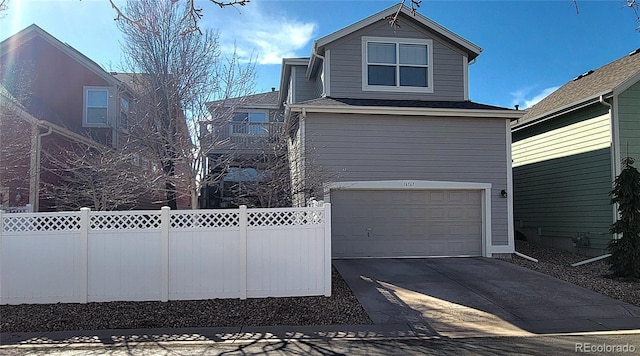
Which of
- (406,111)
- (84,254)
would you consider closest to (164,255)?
(84,254)

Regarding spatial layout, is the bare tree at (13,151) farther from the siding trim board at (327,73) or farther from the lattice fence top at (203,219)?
the siding trim board at (327,73)

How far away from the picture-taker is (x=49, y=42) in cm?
1588

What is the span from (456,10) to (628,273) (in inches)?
257

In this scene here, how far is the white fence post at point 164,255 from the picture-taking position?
7.09m

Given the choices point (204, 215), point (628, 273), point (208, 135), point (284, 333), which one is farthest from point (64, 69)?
point (628, 273)

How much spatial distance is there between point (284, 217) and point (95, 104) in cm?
1192

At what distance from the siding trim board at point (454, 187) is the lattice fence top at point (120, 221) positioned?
16.5 feet

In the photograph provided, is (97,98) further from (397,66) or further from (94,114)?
(397,66)

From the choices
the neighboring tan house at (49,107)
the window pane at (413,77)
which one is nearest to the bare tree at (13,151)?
the neighboring tan house at (49,107)

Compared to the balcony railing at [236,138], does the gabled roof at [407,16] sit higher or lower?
higher

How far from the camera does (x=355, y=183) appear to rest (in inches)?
450

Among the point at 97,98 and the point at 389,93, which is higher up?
the point at 97,98

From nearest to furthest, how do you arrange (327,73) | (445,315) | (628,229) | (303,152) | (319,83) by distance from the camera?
(445,315) → (628,229) → (303,152) → (327,73) → (319,83)

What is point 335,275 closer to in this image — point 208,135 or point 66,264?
point 208,135
